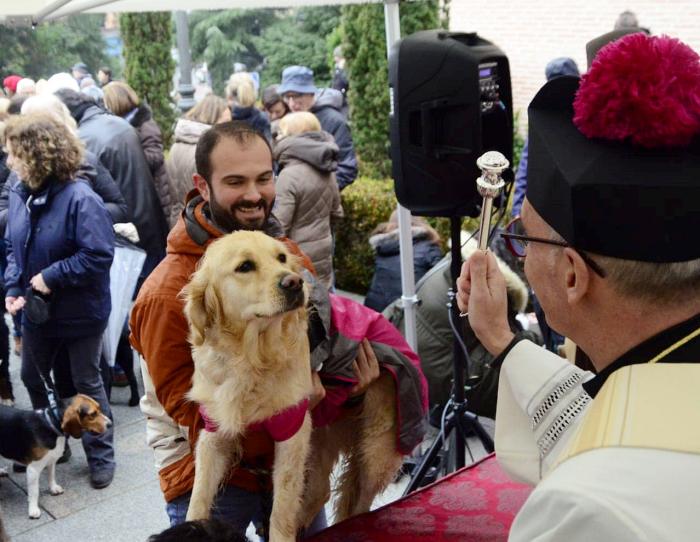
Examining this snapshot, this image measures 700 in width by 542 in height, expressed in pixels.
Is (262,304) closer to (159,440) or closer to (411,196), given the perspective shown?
(159,440)

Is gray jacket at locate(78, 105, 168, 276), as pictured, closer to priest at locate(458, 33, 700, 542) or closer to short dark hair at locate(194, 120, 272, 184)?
short dark hair at locate(194, 120, 272, 184)

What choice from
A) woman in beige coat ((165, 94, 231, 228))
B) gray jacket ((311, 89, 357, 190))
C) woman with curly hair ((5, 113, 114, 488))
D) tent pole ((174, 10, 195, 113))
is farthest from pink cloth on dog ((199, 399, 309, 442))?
tent pole ((174, 10, 195, 113))

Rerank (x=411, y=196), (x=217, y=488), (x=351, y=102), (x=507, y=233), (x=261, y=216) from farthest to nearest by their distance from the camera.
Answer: (x=351, y=102) < (x=411, y=196) < (x=261, y=216) < (x=217, y=488) < (x=507, y=233)

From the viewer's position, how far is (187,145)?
6.87 meters

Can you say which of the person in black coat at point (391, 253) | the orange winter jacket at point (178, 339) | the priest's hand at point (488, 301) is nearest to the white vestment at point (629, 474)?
the priest's hand at point (488, 301)

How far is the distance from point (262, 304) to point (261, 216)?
419 mm

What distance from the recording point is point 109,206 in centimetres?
595

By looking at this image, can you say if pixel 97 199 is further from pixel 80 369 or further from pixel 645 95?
pixel 645 95

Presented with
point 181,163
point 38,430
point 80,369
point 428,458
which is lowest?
point 38,430

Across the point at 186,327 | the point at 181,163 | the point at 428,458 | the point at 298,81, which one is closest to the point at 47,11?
the point at 186,327

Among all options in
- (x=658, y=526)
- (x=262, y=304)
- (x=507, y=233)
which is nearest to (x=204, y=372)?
(x=262, y=304)

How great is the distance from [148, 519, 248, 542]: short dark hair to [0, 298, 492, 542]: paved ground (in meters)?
2.42

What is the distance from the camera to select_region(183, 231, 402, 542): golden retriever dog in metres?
2.11

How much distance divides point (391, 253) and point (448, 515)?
3.87m
